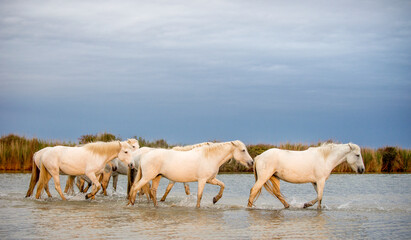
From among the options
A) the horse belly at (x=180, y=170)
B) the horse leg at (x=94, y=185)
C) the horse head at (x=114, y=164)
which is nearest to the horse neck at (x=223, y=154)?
the horse belly at (x=180, y=170)

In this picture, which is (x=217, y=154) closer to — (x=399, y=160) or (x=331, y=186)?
(x=331, y=186)

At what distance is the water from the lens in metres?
8.76

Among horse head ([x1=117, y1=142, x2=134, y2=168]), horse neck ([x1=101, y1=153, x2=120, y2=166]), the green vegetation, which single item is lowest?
the green vegetation

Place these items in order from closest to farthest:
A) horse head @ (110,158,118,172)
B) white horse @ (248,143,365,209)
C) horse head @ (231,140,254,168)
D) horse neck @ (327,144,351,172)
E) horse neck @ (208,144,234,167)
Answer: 1. white horse @ (248,143,365,209)
2. horse neck @ (327,144,351,172)
3. horse head @ (231,140,254,168)
4. horse neck @ (208,144,234,167)
5. horse head @ (110,158,118,172)

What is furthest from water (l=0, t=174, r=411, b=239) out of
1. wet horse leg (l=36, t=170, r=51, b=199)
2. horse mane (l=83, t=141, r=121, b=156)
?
horse mane (l=83, t=141, r=121, b=156)

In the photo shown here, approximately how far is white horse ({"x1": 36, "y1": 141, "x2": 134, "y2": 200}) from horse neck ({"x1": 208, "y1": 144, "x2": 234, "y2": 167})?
7.74 ft

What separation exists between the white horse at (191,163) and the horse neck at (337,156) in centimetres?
189

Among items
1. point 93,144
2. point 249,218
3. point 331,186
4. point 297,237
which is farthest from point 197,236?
point 331,186

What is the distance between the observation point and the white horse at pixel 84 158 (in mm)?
13477

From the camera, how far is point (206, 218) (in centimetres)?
1068

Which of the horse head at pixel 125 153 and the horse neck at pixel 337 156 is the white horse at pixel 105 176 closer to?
the horse head at pixel 125 153

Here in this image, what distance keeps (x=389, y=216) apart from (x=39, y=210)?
780 centimetres

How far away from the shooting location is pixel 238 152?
1253 cm

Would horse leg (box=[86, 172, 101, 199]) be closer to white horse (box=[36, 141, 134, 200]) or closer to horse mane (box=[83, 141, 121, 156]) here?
white horse (box=[36, 141, 134, 200])
